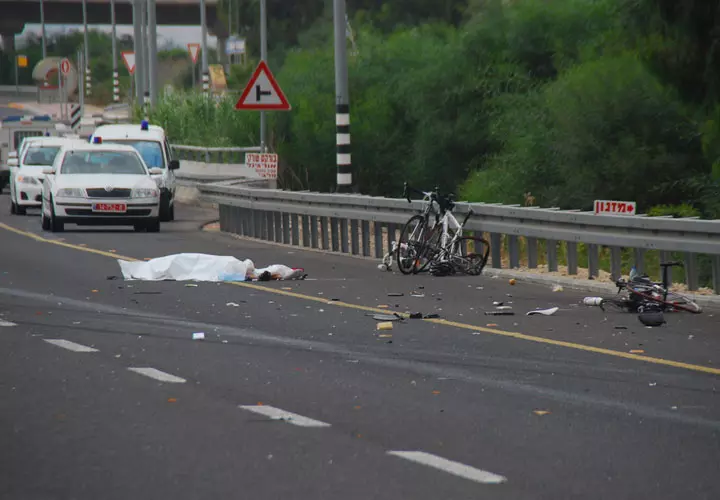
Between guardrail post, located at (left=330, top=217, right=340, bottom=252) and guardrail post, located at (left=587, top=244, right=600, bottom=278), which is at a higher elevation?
guardrail post, located at (left=587, top=244, right=600, bottom=278)

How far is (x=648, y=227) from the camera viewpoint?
57.5 feet

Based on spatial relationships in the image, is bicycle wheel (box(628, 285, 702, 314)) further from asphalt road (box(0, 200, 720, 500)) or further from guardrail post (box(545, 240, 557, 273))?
guardrail post (box(545, 240, 557, 273))

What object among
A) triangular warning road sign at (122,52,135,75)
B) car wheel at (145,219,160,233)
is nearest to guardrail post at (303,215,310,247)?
car wheel at (145,219,160,233)

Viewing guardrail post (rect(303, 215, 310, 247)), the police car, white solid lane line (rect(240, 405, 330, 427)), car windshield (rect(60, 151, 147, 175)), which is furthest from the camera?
the police car

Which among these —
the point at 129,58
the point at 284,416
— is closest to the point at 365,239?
the point at 284,416

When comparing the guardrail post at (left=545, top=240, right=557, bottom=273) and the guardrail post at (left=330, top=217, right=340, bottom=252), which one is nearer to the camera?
the guardrail post at (left=545, top=240, right=557, bottom=273)

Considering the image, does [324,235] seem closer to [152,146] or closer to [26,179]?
[152,146]

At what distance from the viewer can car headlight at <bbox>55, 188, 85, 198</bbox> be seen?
Answer: 2914 centimetres

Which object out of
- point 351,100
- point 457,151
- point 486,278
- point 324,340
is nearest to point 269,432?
point 324,340

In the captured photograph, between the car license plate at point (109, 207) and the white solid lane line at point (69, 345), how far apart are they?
1594 centimetres

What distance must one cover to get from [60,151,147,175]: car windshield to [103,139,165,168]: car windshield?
3.18 m

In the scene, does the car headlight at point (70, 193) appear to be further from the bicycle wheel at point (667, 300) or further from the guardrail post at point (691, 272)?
the bicycle wheel at point (667, 300)

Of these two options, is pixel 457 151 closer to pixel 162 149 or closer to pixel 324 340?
pixel 162 149

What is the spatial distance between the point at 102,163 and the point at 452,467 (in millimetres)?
23228
